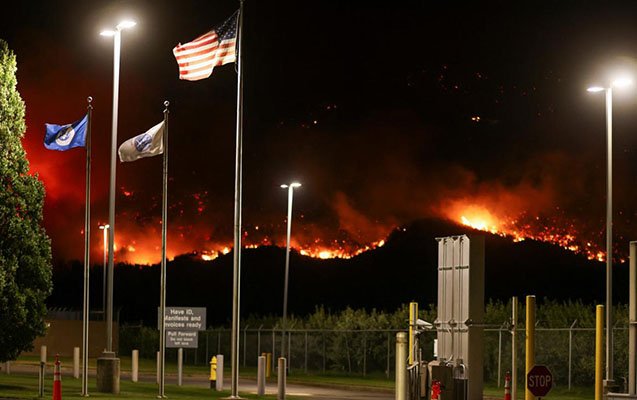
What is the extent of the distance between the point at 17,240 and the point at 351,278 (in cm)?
10280

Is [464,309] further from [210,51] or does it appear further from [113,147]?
[113,147]

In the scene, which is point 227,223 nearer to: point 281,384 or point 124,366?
point 124,366

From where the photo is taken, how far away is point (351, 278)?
5325 inches

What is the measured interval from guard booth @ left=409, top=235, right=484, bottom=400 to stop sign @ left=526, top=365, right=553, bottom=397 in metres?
2.65

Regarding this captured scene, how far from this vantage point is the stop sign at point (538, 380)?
19.6 m

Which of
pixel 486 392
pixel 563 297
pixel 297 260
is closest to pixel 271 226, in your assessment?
pixel 297 260

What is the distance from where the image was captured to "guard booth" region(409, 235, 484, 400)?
22.5m

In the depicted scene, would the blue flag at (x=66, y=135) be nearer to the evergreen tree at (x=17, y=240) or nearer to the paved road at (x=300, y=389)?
the evergreen tree at (x=17, y=240)

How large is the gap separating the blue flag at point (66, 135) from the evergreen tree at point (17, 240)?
5.30 ft

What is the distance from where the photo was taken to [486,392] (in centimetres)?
4144

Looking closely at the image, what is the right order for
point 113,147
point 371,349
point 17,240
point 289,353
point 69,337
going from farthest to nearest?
1. point 69,337
2. point 289,353
3. point 371,349
4. point 17,240
5. point 113,147

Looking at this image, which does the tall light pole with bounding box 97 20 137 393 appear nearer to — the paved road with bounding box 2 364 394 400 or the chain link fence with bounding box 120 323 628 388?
the paved road with bounding box 2 364 394 400

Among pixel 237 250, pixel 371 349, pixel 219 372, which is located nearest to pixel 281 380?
pixel 219 372

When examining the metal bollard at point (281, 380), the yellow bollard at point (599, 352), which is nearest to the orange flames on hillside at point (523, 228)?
the metal bollard at point (281, 380)
